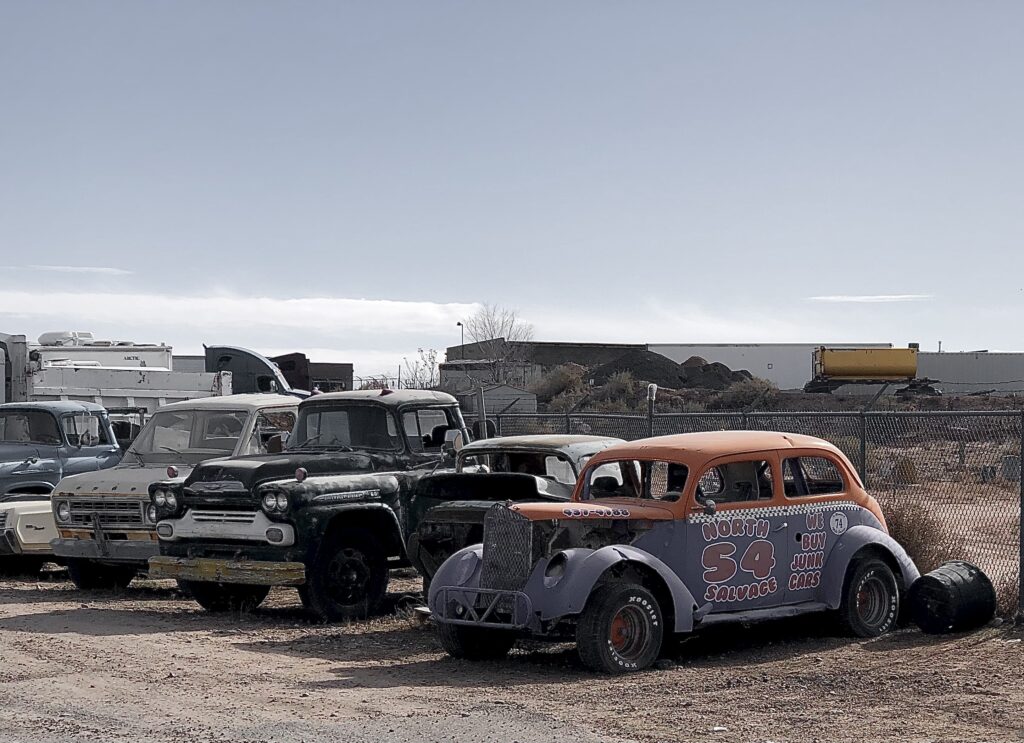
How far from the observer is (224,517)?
1248 centimetres

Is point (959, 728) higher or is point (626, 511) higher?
point (626, 511)

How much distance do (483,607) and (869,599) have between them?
343cm

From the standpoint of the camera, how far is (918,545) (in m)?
13.4

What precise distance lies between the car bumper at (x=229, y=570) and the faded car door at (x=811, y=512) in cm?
436

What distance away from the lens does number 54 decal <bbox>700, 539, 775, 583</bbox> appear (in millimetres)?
10117

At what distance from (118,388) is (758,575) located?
13.8 meters

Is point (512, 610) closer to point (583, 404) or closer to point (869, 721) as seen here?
point (869, 721)

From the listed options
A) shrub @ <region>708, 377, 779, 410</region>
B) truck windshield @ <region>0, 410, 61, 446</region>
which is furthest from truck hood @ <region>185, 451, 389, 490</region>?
shrub @ <region>708, 377, 779, 410</region>

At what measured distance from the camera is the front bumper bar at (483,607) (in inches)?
373

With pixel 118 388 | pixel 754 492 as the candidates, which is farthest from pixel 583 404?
pixel 754 492

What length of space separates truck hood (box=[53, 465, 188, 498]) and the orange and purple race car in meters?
5.11

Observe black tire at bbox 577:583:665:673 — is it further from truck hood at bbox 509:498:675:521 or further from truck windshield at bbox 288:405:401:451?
truck windshield at bbox 288:405:401:451

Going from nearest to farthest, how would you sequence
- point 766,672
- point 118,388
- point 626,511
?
point 766,672, point 626,511, point 118,388

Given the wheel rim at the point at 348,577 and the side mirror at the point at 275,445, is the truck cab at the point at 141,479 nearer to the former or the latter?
the side mirror at the point at 275,445
